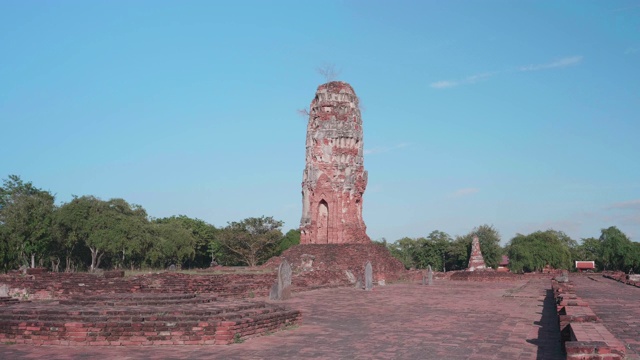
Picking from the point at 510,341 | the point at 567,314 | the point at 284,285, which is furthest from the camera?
the point at 284,285

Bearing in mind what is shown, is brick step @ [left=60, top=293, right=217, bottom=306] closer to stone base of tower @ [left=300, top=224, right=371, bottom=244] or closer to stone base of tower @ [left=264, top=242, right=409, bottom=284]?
stone base of tower @ [left=264, top=242, right=409, bottom=284]

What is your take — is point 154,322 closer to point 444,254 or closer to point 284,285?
point 284,285

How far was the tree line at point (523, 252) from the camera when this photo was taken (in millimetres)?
59844

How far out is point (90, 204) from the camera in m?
38.3

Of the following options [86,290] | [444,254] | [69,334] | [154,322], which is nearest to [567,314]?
[154,322]

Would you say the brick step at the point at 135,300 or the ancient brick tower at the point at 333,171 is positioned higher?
the ancient brick tower at the point at 333,171

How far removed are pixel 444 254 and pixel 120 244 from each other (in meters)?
Result: 39.8

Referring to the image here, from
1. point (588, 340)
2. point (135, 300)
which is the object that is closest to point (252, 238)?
point (135, 300)

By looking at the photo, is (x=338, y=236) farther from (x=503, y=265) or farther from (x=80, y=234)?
(x=503, y=265)

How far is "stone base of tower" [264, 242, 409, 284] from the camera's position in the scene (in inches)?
1208

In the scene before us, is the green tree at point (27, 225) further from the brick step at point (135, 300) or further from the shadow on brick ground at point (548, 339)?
the shadow on brick ground at point (548, 339)

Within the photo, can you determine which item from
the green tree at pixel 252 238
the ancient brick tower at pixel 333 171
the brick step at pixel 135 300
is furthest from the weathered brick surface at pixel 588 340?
the green tree at pixel 252 238

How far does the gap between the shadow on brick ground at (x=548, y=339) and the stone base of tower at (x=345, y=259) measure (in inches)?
710

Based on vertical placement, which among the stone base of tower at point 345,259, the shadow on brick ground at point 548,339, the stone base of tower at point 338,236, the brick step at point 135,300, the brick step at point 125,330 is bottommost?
the shadow on brick ground at point 548,339
